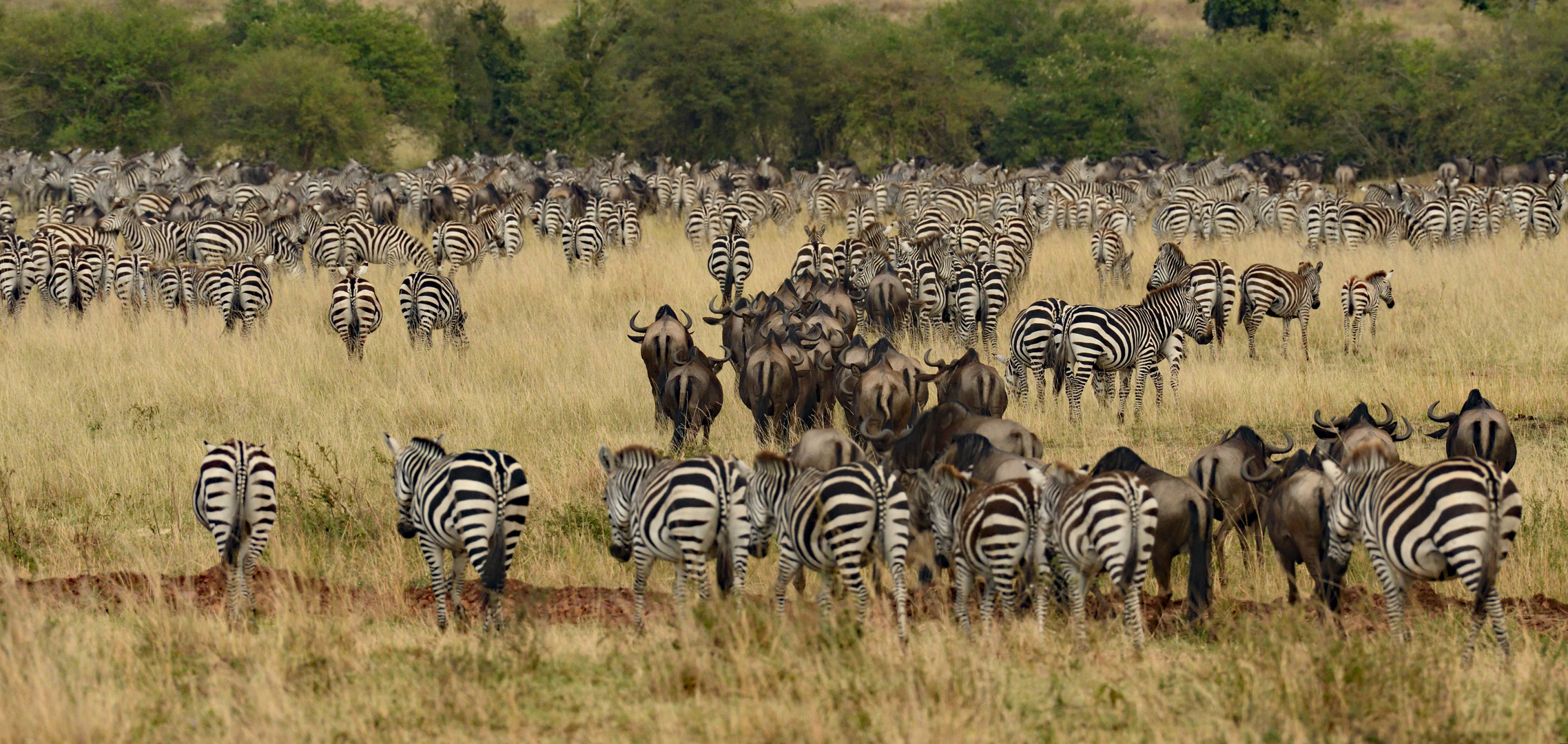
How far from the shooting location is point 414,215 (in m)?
32.4

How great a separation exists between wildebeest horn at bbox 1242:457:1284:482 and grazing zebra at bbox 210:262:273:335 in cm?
1349

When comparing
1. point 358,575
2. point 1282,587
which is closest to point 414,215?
point 358,575

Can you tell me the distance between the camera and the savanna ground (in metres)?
6.13

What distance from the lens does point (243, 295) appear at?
62.7 ft

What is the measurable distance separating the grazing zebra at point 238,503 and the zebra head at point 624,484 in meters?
1.73

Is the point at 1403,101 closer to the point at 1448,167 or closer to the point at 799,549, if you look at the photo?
the point at 1448,167

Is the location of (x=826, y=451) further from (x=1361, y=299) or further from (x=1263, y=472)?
(x=1361, y=299)

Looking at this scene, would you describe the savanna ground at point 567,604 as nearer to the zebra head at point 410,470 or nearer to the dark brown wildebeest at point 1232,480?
the dark brown wildebeest at point 1232,480

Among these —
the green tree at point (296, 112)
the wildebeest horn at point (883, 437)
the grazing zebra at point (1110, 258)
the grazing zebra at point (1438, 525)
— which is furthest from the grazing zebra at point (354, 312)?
the green tree at point (296, 112)

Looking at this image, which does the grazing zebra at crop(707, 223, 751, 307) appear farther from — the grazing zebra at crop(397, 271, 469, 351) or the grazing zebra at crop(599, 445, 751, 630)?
the grazing zebra at crop(599, 445, 751, 630)

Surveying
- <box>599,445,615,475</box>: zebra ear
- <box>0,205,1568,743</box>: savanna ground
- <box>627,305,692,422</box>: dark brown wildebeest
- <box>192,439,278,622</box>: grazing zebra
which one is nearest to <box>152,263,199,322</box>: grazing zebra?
<box>0,205,1568,743</box>: savanna ground

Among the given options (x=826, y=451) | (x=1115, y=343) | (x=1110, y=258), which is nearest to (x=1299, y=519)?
(x=826, y=451)

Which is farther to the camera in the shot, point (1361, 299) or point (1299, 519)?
point (1361, 299)

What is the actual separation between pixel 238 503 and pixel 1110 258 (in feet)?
50.7
